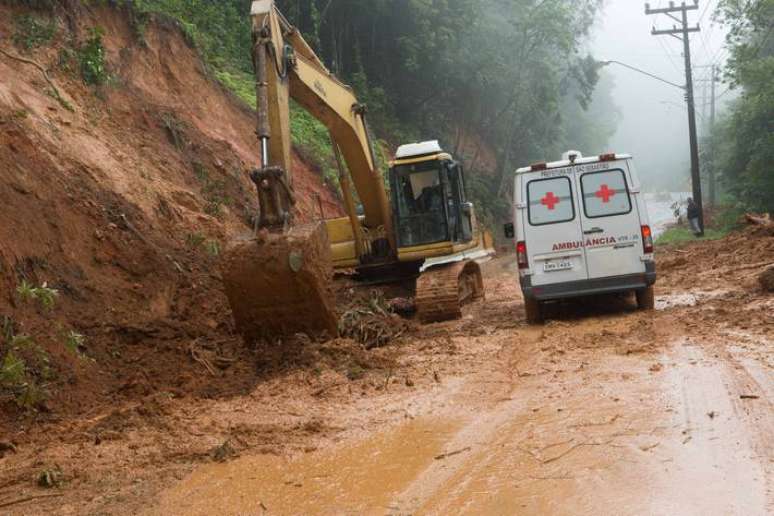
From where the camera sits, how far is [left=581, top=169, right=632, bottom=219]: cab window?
1148 cm

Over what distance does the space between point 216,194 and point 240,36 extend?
42.2 ft

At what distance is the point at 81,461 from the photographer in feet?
18.9

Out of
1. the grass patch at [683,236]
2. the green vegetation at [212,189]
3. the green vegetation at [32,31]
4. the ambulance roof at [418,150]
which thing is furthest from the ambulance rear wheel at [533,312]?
the grass patch at [683,236]

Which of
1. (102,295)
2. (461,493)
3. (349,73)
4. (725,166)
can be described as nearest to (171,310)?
(102,295)

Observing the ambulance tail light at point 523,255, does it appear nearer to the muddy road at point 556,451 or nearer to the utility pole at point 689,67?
the muddy road at point 556,451

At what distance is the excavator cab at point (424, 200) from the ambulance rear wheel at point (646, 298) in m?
3.17

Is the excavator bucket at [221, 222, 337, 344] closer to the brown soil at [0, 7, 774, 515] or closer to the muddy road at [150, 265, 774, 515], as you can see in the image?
the brown soil at [0, 7, 774, 515]

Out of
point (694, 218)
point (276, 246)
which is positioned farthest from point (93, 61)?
point (694, 218)

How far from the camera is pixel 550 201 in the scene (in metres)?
11.6

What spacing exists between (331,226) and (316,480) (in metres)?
9.32

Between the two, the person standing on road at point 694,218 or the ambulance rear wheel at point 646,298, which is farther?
the person standing on road at point 694,218

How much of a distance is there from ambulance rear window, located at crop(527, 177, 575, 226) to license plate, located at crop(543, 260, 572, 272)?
557 millimetres

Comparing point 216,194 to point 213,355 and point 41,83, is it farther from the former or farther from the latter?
point 213,355

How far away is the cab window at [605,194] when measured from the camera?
11.5m
